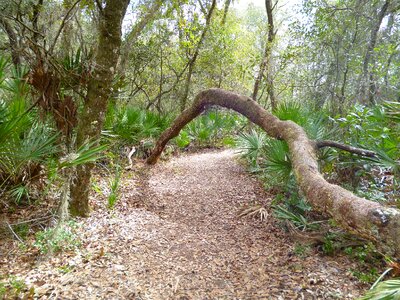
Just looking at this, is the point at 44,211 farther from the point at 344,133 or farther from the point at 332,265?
the point at 344,133

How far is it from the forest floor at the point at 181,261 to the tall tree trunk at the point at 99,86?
1.85ft

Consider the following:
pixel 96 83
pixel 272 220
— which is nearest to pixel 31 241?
pixel 96 83

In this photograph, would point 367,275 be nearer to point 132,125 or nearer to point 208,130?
point 132,125

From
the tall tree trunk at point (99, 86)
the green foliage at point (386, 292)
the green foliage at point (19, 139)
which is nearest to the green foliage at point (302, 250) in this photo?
the green foliage at point (386, 292)

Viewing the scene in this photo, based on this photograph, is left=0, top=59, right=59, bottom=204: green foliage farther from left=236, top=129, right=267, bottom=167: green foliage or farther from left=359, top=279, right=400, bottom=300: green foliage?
left=236, top=129, right=267, bottom=167: green foliage

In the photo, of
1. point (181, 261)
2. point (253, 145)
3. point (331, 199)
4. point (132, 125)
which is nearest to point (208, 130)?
point (132, 125)

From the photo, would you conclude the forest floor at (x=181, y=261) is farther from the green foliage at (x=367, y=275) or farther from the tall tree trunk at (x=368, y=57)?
the tall tree trunk at (x=368, y=57)

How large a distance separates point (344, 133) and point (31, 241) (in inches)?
212

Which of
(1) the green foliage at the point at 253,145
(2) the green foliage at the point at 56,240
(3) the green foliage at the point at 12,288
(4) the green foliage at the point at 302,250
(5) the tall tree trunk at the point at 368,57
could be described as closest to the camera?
(3) the green foliage at the point at 12,288

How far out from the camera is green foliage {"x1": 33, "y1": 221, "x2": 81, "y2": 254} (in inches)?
119

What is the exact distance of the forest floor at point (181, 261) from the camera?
2697 mm

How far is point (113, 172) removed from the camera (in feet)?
20.1

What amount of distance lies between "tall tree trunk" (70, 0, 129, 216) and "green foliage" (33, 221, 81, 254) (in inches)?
25.7

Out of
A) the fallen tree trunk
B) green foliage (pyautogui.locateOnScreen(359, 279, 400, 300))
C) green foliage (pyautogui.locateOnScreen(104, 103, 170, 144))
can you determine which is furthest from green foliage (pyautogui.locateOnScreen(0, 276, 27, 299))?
green foliage (pyautogui.locateOnScreen(104, 103, 170, 144))
